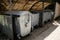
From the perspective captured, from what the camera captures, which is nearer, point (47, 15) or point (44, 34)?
point (44, 34)

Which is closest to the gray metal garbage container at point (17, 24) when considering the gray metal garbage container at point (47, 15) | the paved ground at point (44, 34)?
the paved ground at point (44, 34)

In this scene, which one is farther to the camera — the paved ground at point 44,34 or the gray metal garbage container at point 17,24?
the paved ground at point 44,34

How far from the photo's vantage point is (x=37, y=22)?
26.9 feet

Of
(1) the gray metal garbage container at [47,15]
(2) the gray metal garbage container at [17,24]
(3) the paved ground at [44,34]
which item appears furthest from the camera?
(1) the gray metal garbage container at [47,15]

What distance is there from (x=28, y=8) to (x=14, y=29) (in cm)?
533

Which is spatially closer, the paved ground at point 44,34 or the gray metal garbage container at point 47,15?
the paved ground at point 44,34

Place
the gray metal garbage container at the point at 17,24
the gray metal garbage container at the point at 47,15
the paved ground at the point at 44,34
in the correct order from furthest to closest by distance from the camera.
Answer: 1. the gray metal garbage container at the point at 47,15
2. the paved ground at the point at 44,34
3. the gray metal garbage container at the point at 17,24

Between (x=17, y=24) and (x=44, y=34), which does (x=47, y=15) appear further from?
(x=17, y=24)

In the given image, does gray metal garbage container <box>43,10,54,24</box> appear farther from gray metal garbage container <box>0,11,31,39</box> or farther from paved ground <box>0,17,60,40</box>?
gray metal garbage container <box>0,11,31,39</box>

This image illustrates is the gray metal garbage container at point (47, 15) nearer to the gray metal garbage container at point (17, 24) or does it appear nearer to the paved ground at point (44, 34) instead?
the paved ground at point (44, 34)

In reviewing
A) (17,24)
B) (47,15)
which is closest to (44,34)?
(17,24)

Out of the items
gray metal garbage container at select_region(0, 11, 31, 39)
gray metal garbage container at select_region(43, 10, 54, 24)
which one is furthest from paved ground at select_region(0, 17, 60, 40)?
gray metal garbage container at select_region(43, 10, 54, 24)

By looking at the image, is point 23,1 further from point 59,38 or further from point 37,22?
point 59,38

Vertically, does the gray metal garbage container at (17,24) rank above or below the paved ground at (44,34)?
above
